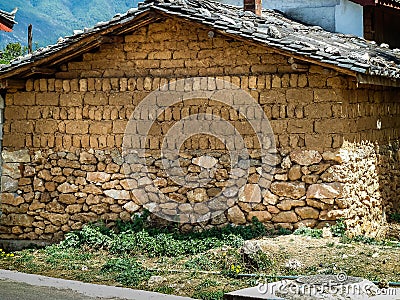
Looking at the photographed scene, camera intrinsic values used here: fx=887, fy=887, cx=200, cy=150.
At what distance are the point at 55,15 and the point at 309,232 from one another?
6429 cm

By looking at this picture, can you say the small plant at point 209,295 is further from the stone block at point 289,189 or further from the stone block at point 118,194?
the stone block at point 118,194

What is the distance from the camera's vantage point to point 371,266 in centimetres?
1086

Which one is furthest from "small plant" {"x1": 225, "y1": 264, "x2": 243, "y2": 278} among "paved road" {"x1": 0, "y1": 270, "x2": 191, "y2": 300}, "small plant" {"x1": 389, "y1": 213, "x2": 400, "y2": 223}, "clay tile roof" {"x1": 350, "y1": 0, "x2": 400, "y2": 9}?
"clay tile roof" {"x1": 350, "y1": 0, "x2": 400, "y2": 9}

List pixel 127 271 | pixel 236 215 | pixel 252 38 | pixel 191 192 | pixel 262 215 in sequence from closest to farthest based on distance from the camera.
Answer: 1. pixel 127 271
2. pixel 252 38
3. pixel 262 215
4. pixel 236 215
5. pixel 191 192

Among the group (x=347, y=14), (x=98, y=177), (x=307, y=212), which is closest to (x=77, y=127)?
(x=98, y=177)

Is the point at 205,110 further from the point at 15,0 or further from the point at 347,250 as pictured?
the point at 15,0

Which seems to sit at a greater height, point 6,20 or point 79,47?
point 6,20

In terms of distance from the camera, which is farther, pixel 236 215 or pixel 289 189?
pixel 236 215

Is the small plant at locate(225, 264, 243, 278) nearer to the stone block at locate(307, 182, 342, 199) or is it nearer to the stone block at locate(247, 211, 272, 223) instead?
the stone block at locate(247, 211, 272, 223)

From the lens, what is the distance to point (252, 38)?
12.6m

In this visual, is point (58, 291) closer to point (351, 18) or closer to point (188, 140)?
point (188, 140)

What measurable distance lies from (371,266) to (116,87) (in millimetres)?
5219

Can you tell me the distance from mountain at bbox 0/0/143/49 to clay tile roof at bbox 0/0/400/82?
51.2 metres

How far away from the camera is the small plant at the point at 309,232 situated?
504 inches
